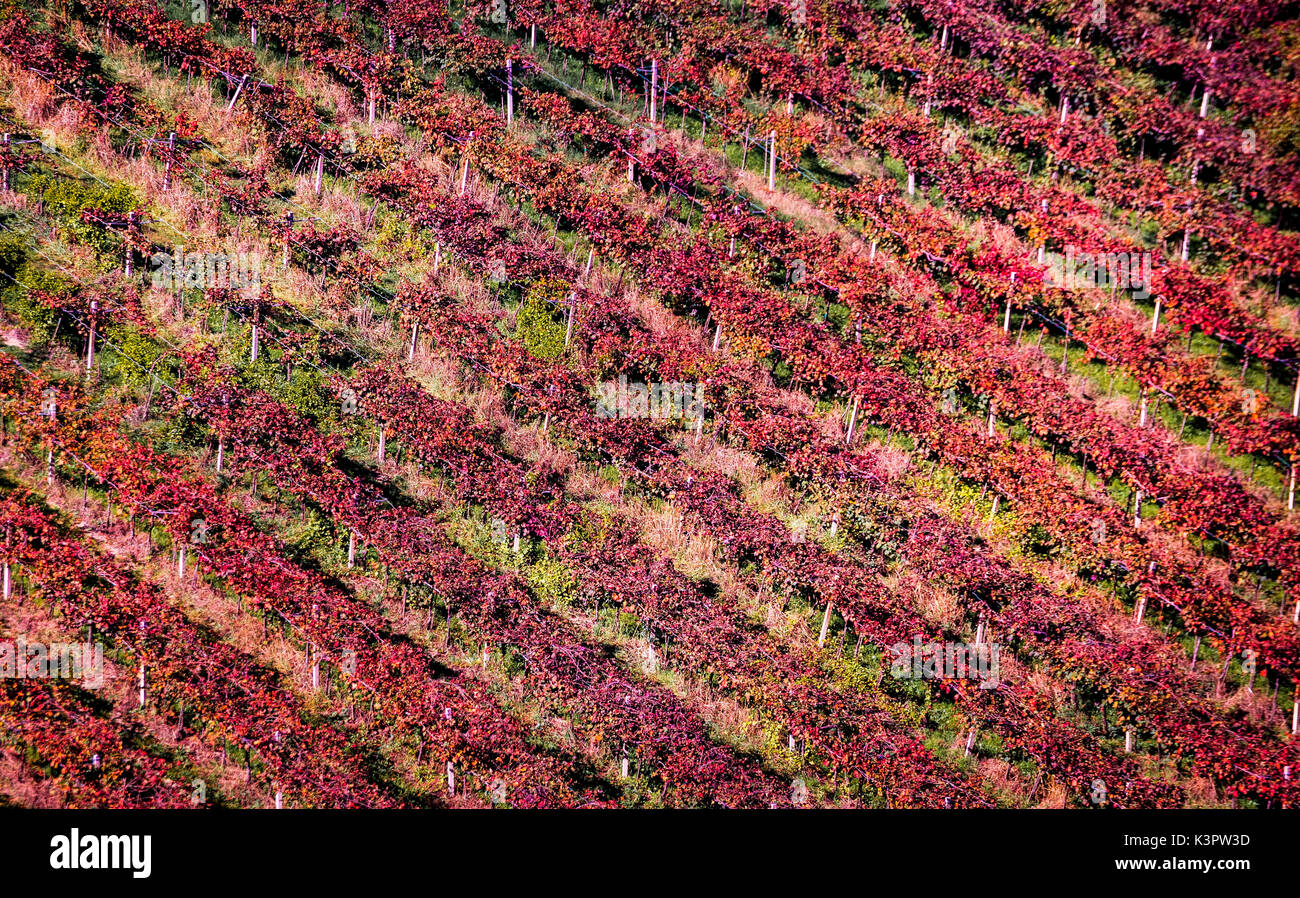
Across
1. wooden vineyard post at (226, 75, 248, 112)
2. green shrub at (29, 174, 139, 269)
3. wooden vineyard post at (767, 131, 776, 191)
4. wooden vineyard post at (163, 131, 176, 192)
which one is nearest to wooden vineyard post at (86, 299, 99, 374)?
green shrub at (29, 174, 139, 269)

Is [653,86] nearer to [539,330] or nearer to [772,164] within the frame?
[772,164]

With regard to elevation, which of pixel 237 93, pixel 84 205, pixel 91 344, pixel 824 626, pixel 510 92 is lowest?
pixel 824 626

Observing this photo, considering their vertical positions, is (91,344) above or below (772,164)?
below

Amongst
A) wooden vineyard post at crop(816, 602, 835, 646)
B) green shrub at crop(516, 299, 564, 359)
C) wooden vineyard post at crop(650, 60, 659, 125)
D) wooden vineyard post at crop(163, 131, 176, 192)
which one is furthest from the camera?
wooden vineyard post at crop(650, 60, 659, 125)

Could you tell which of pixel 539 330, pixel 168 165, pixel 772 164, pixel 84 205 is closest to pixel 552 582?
pixel 539 330

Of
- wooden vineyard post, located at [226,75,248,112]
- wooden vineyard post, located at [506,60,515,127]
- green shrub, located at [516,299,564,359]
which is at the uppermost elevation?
wooden vineyard post, located at [506,60,515,127]

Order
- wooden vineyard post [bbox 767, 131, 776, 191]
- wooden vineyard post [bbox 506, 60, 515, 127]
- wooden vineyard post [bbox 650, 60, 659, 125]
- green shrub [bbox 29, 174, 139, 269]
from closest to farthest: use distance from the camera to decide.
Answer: green shrub [bbox 29, 174, 139, 269] → wooden vineyard post [bbox 767, 131, 776, 191] → wooden vineyard post [bbox 506, 60, 515, 127] → wooden vineyard post [bbox 650, 60, 659, 125]

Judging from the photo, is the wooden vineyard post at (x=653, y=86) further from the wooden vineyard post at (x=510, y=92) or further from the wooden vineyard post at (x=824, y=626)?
the wooden vineyard post at (x=824, y=626)

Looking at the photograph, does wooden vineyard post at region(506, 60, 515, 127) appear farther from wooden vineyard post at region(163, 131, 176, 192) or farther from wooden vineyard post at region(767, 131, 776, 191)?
wooden vineyard post at region(163, 131, 176, 192)

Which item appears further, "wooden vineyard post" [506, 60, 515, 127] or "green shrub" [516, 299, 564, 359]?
"wooden vineyard post" [506, 60, 515, 127]

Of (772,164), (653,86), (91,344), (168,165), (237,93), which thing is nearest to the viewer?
(91,344)

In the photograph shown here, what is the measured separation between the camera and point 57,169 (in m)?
27.7

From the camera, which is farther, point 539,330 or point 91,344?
point 539,330

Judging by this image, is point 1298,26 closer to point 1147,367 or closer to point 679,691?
point 1147,367
